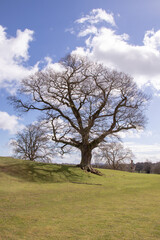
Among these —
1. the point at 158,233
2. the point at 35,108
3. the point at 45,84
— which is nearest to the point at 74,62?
the point at 45,84

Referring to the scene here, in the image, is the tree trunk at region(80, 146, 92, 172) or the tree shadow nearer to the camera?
the tree shadow

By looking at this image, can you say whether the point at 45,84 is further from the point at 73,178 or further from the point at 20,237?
the point at 20,237

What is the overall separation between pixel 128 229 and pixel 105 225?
0.72 meters

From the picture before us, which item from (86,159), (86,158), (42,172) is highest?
(86,158)

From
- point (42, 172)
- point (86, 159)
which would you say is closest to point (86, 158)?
point (86, 159)

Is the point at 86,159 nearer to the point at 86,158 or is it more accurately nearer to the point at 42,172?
the point at 86,158

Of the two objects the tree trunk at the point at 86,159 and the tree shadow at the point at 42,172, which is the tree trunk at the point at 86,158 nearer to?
the tree trunk at the point at 86,159

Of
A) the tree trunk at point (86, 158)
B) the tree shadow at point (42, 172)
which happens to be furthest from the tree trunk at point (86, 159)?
the tree shadow at point (42, 172)

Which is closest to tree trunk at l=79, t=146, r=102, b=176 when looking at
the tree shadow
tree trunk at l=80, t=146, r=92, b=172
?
tree trunk at l=80, t=146, r=92, b=172

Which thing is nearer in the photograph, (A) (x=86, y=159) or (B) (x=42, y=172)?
(B) (x=42, y=172)

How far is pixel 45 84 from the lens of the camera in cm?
2506

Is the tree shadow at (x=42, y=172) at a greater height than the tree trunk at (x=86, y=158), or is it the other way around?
the tree trunk at (x=86, y=158)

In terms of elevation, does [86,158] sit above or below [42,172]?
above

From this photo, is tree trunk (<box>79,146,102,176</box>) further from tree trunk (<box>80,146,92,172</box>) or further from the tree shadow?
the tree shadow
